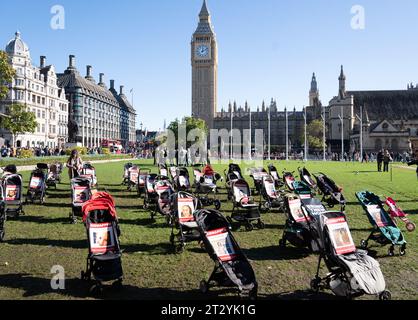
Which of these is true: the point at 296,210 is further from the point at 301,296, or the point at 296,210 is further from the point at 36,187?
the point at 36,187

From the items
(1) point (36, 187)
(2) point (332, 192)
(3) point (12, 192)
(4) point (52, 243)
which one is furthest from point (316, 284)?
(1) point (36, 187)

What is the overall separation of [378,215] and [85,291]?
6.94 metres

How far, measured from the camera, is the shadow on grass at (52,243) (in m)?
9.23

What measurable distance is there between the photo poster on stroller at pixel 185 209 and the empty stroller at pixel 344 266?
3.81m

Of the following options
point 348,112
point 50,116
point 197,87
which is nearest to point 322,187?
point 50,116

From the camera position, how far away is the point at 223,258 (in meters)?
6.77

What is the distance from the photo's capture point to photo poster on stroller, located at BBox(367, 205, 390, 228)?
30.1ft

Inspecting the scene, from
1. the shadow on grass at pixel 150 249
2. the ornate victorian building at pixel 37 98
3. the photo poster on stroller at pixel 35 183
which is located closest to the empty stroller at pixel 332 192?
the shadow on grass at pixel 150 249

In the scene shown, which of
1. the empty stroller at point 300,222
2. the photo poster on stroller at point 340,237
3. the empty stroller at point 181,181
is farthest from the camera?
the empty stroller at point 181,181

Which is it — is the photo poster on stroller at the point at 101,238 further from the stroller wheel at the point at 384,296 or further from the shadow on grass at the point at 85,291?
the stroller wheel at the point at 384,296

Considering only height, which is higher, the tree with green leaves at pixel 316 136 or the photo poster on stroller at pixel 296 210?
the tree with green leaves at pixel 316 136

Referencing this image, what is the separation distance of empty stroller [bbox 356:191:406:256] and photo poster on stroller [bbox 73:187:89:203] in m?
8.12

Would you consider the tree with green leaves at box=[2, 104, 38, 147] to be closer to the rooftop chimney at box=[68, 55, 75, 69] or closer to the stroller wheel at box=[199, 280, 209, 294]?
the stroller wheel at box=[199, 280, 209, 294]
